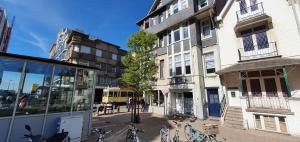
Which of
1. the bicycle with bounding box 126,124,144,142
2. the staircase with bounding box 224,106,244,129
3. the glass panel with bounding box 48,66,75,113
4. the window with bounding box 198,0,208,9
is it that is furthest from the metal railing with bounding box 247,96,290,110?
the glass panel with bounding box 48,66,75,113

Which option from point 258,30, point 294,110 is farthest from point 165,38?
point 294,110

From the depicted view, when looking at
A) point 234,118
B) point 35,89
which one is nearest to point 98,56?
point 35,89

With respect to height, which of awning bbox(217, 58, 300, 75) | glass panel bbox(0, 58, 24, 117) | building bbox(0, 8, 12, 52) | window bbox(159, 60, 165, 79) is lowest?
glass panel bbox(0, 58, 24, 117)

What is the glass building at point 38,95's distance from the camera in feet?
20.0

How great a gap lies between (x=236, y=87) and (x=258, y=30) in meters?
4.90

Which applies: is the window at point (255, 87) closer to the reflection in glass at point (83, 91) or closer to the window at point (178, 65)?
the window at point (178, 65)

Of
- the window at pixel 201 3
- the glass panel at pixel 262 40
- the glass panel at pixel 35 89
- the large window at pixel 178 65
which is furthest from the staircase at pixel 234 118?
the glass panel at pixel 35 89

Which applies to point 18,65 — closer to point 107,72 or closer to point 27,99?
point 27,99

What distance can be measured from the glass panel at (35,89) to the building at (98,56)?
24952 mm

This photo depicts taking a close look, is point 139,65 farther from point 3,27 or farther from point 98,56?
point 3,27

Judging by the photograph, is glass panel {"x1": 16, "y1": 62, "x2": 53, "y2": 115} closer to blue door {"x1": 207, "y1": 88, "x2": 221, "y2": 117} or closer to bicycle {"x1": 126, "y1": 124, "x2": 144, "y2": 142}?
bicycle {"x1": 126, "y1": 124, "x2": 144, "y2": 142}

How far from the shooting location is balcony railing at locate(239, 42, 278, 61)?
10711 mm

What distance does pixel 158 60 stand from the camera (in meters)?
19.3

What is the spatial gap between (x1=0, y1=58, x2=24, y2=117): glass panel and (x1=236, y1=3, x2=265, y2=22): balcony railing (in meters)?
15.7
